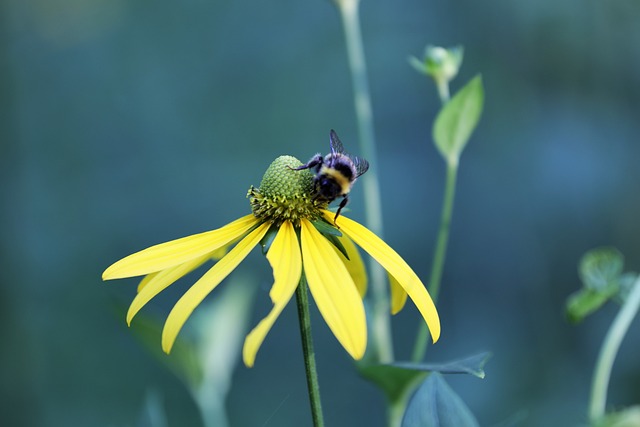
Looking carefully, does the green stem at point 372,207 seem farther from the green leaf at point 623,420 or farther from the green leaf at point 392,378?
the green leaf at point 623,420

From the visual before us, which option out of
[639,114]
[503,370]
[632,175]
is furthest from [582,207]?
[503,370]

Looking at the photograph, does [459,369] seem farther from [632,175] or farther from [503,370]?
[632,175]

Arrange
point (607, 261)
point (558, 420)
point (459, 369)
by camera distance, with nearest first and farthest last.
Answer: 1. point (459, 369)
2. point (607, 261)
3. point (558, 420)

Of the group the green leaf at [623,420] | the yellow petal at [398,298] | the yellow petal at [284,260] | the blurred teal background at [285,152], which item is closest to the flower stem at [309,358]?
the yellow petal at [284,260]

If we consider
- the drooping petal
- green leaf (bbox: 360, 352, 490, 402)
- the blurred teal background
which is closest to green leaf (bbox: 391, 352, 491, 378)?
green leaf (bbox: 360, 352, 490, 402)

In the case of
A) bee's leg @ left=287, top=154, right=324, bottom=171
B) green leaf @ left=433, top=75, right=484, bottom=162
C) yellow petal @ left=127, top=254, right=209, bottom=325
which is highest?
green leaf @ left=433, top=75, right=484, bottom=162

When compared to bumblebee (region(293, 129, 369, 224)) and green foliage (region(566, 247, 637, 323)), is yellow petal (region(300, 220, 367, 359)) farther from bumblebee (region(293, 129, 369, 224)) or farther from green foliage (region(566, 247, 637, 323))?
green foliage (region(566, 247, 637, 323))
